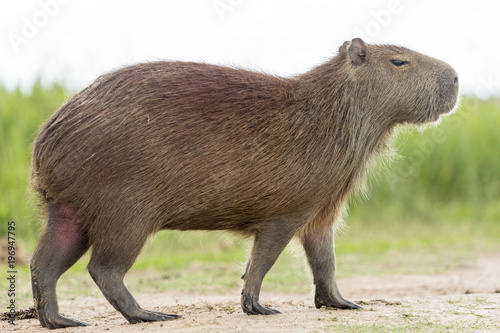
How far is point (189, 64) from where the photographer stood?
420cm

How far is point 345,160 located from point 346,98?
0.40 m

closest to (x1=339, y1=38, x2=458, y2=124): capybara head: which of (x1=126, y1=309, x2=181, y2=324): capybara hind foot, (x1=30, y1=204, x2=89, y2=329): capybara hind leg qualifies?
(x1=126, y1=309, x2=181, y2=324): capybara hind foot

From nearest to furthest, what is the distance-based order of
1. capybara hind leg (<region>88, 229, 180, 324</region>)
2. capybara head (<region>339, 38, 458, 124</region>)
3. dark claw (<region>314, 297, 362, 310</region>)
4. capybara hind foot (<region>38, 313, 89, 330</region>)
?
1. capybara hind leg (<region>88, 229, 180, 324</region>)
2. capybara hind foot (<region>38, 313, 89, 330</region>)
3. capybara head (<region>339, 38, 458, 124</region>)
4. dark claw (<region>314, 297, 362, 310</region>)

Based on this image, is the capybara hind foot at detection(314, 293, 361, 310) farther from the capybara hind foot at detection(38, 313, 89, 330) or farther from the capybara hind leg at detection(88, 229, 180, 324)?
the capybara hind foot at detection(38, 313, 89, 330)

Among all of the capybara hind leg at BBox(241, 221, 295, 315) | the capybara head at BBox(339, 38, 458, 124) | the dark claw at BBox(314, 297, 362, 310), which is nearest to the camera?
the capybara hind leg at BBox(241, 221, 295, 315)

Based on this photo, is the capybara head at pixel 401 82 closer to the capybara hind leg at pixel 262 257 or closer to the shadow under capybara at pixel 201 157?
the shadow under capybara at pixel 201 157

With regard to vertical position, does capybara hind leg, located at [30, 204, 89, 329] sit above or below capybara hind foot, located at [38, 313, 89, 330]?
above

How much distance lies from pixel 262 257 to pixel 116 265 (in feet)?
2.68

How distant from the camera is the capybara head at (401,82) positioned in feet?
14.0

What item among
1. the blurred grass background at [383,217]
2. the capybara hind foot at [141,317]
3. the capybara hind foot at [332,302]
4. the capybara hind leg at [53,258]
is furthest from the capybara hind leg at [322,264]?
the blurred grass background at [383,217]

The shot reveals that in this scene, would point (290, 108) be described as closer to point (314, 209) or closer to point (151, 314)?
point (314, 209)

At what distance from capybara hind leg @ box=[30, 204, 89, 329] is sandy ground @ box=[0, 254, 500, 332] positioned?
168mm

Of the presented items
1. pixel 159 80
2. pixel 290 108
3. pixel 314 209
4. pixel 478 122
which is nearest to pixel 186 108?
pixel 159 80

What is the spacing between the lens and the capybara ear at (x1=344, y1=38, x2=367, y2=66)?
4297 millimetres
